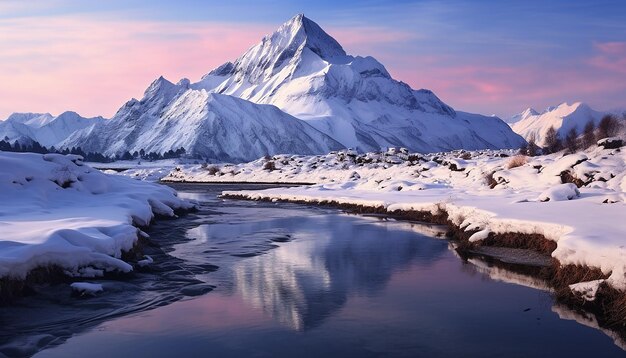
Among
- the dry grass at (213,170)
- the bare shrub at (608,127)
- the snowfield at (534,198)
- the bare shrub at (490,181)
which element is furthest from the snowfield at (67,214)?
the dry grass at (213,170)

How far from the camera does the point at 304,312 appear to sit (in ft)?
47.4

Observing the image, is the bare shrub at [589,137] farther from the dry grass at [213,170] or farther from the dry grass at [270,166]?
the dry grass at [213,170]

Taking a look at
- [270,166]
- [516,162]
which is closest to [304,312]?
[516,162]

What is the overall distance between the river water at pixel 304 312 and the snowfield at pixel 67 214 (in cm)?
89

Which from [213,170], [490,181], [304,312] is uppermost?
[213,170]

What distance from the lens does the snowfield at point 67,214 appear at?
15.9m

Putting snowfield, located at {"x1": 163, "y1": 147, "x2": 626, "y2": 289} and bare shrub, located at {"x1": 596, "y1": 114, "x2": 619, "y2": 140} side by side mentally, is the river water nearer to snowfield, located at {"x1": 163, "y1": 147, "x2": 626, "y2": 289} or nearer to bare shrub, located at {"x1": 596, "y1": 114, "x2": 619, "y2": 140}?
snowfield, located at {"x1": 163, "y1": 147, "x2": 626, "y2": 289}

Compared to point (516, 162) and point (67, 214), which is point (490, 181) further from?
point (67, 214)

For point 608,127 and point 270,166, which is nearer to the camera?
point 608,127

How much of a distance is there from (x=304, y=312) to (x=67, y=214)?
1420 cm

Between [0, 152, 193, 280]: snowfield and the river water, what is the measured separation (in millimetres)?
889

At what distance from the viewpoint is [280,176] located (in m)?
110

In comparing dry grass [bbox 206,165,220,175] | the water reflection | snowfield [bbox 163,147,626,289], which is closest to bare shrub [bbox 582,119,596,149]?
snowfield [bbox 163,147,626,289]

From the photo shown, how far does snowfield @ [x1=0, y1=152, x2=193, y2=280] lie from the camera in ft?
52.1
